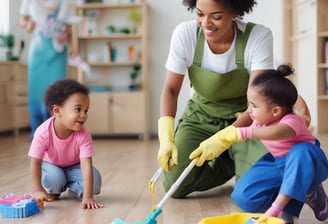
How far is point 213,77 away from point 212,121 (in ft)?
0.69

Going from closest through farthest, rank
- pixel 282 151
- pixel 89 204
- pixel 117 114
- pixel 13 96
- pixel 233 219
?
pixel 233 219 < pixel 282 151 < pixel 89 204 < pixel 117 114 < pixel 13 96

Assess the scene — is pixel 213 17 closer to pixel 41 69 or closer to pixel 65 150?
pixel 65 150

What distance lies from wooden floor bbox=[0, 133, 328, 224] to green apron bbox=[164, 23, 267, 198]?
0.24ft

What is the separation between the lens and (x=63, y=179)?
6.56ft

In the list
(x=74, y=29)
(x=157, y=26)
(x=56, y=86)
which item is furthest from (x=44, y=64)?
(x=56, y=86)

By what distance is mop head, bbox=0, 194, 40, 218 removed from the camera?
67.1 inches

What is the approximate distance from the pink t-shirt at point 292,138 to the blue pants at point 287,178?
0.06ft

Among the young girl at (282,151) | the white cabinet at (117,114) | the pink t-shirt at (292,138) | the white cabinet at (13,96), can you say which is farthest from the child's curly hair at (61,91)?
the white cabinet at (13,96)

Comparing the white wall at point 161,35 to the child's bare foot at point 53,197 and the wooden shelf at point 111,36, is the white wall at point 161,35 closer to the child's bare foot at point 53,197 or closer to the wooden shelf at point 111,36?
the wooden shelf at point 111,36

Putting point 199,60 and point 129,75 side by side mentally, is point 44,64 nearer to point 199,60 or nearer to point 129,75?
point 129,75

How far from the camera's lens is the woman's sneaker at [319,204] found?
61.4 inches

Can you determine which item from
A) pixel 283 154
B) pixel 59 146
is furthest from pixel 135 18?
pixel 283 154

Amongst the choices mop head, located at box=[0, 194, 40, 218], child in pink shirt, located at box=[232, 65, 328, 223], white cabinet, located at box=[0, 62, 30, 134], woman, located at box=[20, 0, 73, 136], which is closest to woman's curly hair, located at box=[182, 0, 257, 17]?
child in pink shirt, located at box=[232, 65, 328, 223]

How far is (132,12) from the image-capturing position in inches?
195
